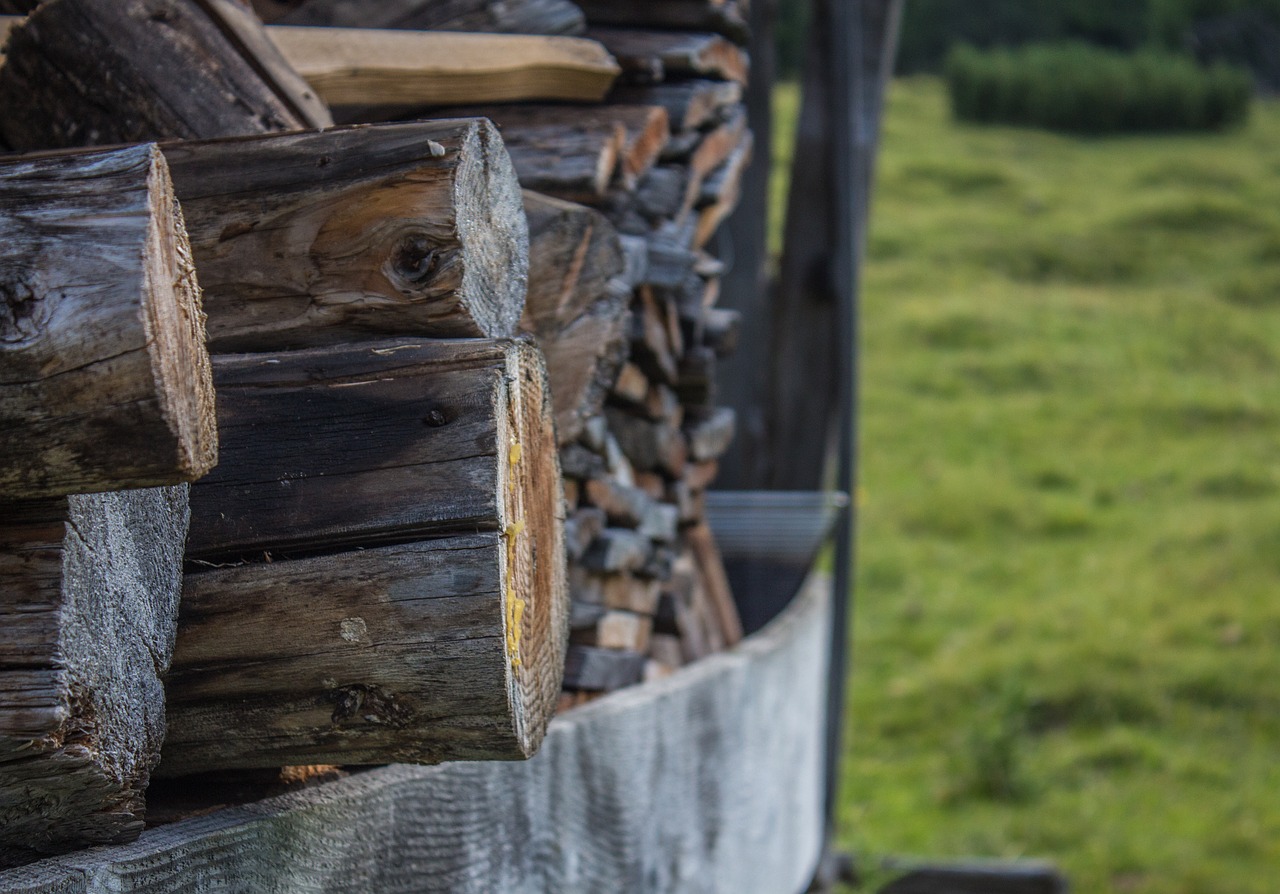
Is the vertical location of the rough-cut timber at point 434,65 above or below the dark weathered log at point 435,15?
below

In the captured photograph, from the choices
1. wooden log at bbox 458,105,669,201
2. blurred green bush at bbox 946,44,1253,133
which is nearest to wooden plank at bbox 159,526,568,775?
wooden log at bbox 458,105,669,201

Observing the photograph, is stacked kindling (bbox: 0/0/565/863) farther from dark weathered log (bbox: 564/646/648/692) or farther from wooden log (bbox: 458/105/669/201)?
dark weathered log (bbox: 564/646/648/692)

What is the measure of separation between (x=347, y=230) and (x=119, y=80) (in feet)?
1.92

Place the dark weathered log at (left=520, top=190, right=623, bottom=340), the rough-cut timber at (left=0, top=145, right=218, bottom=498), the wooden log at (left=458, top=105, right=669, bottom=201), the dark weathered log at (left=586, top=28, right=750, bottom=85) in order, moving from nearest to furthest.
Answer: the rough-cut timber at (left=0, top=145, right=218, bottom=498), the dark weathered log at (left=520, top=190, right=623, bottom=340), the wooden log at (left=458, top=105, right=669, bottom=201), the dark weathered log at (left=586, top=28, right=750, bottom=85)

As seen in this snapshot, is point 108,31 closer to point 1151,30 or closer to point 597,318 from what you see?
point 597,318

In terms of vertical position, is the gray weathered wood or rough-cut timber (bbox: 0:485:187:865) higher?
rough-cut timber (bbox: 0:485:187:865)

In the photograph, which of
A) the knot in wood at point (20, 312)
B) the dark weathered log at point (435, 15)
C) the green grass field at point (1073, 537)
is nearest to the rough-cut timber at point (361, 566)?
the knot in wood at point (20, 312)

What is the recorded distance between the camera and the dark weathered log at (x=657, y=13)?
9.59ft

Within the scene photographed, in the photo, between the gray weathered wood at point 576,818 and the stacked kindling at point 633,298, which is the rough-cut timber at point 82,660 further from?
the stacked kindling at point 633,298

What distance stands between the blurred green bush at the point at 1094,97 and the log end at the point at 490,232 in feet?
69.3

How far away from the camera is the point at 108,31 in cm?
→ 186

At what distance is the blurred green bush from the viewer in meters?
21.5

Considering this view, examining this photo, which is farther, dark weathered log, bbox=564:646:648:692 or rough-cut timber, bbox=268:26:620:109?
dark weathered log, bbox=564:646:648:692

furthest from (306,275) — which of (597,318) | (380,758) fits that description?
(597,318)
